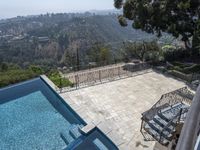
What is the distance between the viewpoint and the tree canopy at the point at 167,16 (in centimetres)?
1645

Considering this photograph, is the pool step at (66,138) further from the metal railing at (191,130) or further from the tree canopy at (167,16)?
the tree canopy at (167,16)

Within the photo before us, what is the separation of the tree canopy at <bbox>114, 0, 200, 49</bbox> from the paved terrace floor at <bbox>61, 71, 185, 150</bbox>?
3.60 metres

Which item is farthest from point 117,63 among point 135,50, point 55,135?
point 55,135

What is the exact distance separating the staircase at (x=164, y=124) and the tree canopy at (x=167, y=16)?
25.4 ft

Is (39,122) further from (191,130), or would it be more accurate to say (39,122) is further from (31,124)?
(191,130)

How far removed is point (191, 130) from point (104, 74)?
14016 millimetres

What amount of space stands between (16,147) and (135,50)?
12.6 metres

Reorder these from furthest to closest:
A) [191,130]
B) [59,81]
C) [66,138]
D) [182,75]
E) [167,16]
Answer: [167,16]
[182,75]
[59,81]
[66,138]
[191,130]

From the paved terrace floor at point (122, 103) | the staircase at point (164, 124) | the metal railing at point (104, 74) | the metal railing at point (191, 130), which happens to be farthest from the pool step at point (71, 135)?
the metal railing at point (191, 130)

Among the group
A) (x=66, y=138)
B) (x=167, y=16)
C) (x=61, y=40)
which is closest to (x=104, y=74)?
(x=167, y=16)

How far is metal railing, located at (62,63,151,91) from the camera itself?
14544 mm

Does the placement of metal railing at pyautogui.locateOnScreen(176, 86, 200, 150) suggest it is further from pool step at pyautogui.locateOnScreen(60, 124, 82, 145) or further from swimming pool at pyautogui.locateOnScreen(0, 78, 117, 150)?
pool step at pyautogui.locateOnScreen(60, 124, 82, 145)

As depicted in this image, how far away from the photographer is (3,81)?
13.8m

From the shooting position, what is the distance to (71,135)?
391 inches
